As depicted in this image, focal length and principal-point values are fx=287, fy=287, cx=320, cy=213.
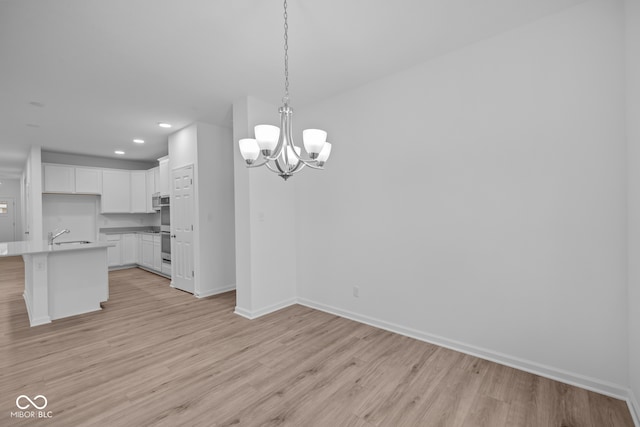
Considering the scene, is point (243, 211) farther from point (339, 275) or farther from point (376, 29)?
point (376, 29)

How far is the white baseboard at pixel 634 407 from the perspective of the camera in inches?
69.9

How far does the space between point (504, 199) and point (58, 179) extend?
8301 millimetres

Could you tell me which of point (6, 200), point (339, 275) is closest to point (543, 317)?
point (339, 275)

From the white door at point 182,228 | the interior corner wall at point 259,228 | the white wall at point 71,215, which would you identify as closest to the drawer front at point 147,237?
the white wall at point 71,215

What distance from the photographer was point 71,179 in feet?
21.2

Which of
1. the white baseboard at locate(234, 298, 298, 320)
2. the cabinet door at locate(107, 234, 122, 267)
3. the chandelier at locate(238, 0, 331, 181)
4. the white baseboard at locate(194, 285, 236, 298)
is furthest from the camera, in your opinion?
the cabinet door at locate(107, 234, 122, 267)

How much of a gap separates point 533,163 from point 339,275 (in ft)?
7.69

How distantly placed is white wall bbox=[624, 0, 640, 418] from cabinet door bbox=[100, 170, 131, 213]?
342 inches

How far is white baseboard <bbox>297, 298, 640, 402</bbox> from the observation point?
2.05m

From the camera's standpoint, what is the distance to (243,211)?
12.2 feet

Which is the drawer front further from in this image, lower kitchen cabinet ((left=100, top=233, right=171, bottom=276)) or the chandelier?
the chandelier

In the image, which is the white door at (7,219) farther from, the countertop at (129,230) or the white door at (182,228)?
the white door at (182,228)

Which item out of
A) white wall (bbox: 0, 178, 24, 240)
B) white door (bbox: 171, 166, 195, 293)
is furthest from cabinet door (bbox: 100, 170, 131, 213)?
white wall (bbox: 0, 178, 24, 240)

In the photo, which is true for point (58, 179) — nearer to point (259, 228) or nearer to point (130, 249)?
point (130, 249)
